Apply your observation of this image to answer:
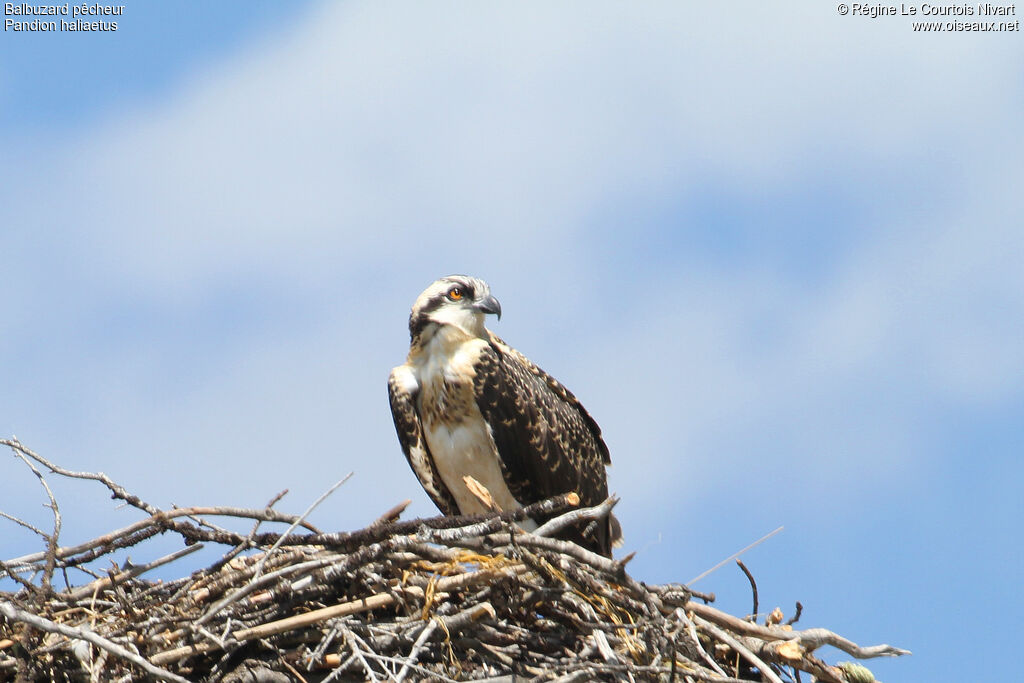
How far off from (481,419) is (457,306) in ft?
2.72

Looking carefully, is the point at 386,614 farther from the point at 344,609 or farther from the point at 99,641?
the point at 99,641

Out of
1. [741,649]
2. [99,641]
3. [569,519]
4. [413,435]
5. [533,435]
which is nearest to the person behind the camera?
[99,641]

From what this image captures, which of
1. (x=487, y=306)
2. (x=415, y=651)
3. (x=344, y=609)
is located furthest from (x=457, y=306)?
(x=415, y=651)

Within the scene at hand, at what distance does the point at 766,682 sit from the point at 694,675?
532mm

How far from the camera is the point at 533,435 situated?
8172 mm

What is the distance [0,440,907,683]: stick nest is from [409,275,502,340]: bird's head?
2.47 meters

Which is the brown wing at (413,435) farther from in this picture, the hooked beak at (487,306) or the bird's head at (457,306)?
the hooked beak at (487,306)

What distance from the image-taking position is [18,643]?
18.3 feet

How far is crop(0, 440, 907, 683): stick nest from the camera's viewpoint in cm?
555

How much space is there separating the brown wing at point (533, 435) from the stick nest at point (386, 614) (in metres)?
1.91

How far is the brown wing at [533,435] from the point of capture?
26.8ft

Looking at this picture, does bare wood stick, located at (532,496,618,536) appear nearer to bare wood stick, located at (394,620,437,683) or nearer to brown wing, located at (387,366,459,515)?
bare wood stick, located at (394,620,437,683)

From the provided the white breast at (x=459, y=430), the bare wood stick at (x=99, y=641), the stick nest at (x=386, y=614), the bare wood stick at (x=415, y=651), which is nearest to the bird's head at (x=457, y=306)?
the white breast at (x=459, y=430)

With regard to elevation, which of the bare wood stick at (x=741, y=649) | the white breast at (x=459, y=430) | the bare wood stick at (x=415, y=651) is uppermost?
the white breast at (x=459, y=430)
